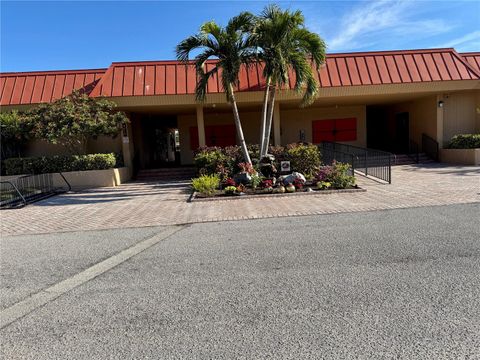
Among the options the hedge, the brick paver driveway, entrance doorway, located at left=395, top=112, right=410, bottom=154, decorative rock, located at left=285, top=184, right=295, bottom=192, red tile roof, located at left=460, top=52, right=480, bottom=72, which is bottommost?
the brick paver driveway

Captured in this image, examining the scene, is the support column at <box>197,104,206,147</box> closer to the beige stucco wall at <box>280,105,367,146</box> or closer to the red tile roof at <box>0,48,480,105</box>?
the red tile roof at <box>0,48,480,105</box>

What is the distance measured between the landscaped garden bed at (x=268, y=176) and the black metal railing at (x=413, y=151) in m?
6.45

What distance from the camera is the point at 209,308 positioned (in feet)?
11.5

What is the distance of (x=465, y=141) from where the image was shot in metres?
15.4

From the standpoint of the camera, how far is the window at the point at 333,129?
19.8 metres

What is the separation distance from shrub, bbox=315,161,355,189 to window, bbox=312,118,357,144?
29.3ft

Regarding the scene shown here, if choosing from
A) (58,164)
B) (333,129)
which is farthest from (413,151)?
(58,164)

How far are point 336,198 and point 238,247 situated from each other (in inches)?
186

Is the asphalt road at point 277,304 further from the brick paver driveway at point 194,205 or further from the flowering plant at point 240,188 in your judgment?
the flowering plant at point 240,188

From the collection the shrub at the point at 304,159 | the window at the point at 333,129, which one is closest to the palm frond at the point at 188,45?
the shrub at the point at 304,159

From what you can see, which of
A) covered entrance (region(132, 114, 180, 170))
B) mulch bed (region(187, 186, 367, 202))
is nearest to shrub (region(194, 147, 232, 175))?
mulch bed (region(187, 186, 367, 202))

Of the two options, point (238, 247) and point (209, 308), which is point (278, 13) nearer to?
point (238, 247)

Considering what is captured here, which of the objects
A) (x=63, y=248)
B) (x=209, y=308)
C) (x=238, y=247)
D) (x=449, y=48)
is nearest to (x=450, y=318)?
(x=209, y=308)

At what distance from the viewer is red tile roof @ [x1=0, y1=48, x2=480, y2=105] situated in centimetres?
1468
